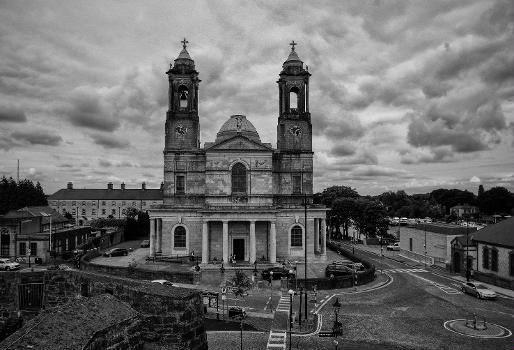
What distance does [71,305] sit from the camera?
8391 millimetres

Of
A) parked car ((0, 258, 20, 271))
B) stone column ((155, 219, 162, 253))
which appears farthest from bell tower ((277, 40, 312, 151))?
parked car ((0, 258, 20, 271))

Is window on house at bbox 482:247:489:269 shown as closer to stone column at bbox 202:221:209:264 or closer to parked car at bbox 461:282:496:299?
parked car at bbox 461:282:496:299

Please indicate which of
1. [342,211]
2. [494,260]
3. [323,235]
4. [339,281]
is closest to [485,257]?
[494,260]

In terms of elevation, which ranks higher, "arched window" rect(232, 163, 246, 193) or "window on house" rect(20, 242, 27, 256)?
"arched window" rect(232, 163, 246, 193)

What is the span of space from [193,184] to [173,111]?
959 centimetres

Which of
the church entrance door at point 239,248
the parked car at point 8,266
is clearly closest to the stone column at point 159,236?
the church entrance door at point 239,248

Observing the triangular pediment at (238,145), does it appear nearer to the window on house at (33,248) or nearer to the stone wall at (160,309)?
the window on house at (33,248)

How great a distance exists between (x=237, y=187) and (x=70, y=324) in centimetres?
4380

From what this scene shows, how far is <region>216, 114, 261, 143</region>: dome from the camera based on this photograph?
5603cm

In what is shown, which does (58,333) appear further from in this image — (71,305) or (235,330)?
(235,330)

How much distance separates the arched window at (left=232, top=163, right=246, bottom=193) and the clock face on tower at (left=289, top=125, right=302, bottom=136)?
26.8 ft

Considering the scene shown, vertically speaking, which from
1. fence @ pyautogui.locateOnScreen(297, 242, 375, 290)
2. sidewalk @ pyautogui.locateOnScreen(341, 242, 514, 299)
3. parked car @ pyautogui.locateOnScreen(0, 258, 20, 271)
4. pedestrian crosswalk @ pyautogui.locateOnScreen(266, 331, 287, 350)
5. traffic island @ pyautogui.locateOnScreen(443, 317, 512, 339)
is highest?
parked car @ pyautogui.locateOnScreen(0, 258, 20, 271)

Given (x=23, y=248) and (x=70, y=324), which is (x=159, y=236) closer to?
(x=23, y=248)

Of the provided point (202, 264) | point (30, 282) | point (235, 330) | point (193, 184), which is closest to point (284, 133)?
point (193, 184)
